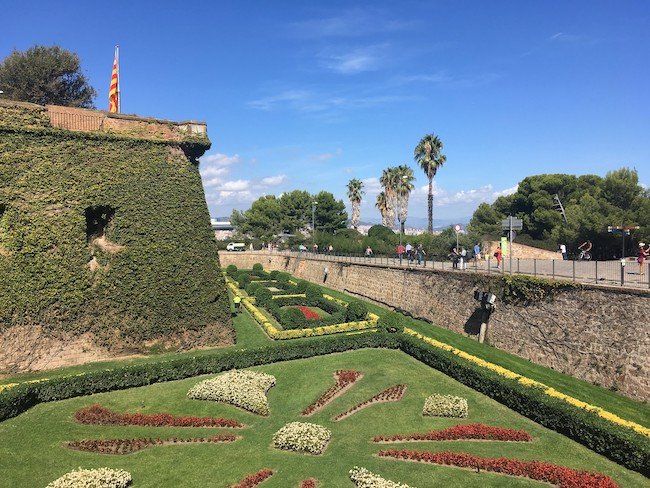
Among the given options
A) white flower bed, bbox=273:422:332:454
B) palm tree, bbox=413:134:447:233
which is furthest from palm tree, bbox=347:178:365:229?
white flower bed, bbox=273:422:332:454

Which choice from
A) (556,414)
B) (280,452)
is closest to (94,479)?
(280,452)

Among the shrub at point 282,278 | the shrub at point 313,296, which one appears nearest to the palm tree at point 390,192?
Result: the shrub at point 282,278

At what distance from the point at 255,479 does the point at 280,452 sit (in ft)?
4.64

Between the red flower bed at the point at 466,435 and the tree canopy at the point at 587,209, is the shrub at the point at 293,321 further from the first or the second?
the tree canopy at the point at 587,209

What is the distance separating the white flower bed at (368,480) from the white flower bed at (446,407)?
3.88 meters

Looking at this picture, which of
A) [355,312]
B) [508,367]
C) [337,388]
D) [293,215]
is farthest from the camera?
[293,215]

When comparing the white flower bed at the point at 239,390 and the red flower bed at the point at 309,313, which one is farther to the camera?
the red flower bed at the point at 309,313

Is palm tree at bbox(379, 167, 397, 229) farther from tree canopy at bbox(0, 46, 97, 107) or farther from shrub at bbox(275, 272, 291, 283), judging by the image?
tree canopy at bbox(0, 46, 97, 107)

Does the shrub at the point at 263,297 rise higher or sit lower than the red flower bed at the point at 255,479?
higher

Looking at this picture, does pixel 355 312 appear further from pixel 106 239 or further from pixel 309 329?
pixel 106 239

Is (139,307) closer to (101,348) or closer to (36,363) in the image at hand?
(101,348)

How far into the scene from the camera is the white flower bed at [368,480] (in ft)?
30.6

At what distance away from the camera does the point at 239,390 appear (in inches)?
560

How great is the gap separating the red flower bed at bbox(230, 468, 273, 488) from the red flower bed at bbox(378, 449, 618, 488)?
9.28 feet
